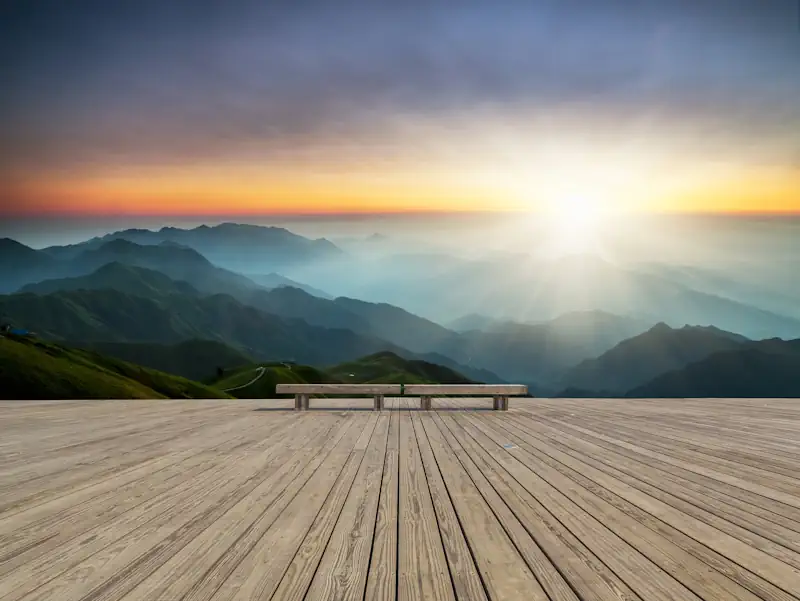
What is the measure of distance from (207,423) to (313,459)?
4.61m

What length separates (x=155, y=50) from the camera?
40938 mm

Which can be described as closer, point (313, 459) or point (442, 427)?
point (313, 459)

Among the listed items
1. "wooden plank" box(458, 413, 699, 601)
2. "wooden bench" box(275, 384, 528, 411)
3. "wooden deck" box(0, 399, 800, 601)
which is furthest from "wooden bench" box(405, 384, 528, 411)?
"wooden plank" box(458, 413, 699, 601)

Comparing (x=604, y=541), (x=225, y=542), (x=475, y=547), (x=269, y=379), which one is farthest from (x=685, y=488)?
(x=269, y=379)

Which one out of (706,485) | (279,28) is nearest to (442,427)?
(706,485)

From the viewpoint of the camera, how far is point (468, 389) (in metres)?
13.5

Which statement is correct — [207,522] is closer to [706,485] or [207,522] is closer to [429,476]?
[429,476]

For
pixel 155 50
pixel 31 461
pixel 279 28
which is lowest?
pixel 31 461

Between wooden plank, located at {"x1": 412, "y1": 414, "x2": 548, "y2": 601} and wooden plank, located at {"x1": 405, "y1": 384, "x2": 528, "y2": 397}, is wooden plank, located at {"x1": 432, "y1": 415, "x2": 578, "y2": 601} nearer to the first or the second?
wooden plank, located at {"x1": 412, "y1": 414, "x2": 548, "y2": 601}

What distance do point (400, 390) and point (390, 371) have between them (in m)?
161

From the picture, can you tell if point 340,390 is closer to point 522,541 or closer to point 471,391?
point 471,391

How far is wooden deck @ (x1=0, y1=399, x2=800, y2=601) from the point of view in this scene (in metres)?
3.81

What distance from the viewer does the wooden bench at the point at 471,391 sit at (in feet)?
44.2

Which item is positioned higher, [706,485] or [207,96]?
[207,96]
